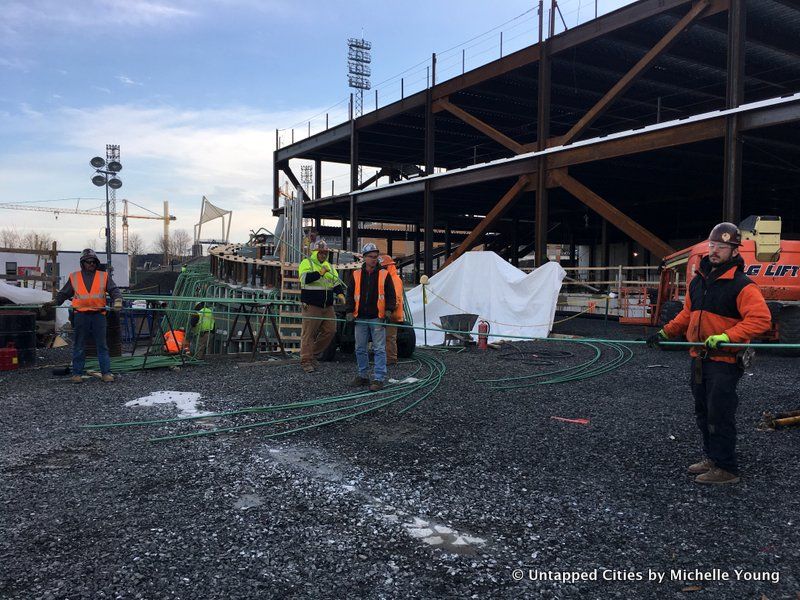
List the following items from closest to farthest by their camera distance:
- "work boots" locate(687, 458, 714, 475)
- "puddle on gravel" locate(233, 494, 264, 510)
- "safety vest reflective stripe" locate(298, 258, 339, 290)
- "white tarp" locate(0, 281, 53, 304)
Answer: "puddle on gravel" locate(233, 494, 264, 510) → "work boots" locate(687, 458, 714, 475) → "safety vest reflective stripe" locate(298, 258, 339, 290) → "white tarp" locate(0, 281, 53, 304)

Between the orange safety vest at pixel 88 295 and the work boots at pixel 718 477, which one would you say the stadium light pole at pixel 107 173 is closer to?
the orange safety vest at pixel 88 295

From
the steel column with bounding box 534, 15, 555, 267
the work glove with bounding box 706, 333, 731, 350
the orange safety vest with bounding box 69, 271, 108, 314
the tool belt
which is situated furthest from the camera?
the steel column with bounding box 534, 15, 555, 267

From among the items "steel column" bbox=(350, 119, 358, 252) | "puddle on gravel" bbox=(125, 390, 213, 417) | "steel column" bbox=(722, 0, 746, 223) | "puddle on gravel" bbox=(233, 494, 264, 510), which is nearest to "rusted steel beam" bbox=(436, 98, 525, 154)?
"steel column" bbox=(350, 119, 358, 252)

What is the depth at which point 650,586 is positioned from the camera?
3.10 m

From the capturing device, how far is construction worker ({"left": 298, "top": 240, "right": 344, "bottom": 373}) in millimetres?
9531

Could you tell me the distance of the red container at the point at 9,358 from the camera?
966cm

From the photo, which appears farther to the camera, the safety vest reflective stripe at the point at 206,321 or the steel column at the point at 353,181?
the steel column at the point at 353,181

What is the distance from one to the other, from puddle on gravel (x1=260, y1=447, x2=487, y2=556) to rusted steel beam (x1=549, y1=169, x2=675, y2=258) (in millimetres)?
12663

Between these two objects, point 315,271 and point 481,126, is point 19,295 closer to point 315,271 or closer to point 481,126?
point 315,271

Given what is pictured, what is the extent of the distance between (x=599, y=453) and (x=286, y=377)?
16.8ft

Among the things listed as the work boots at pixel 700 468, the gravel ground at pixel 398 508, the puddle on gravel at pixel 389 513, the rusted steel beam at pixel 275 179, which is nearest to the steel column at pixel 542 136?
the gravel ground at pixel 398 508

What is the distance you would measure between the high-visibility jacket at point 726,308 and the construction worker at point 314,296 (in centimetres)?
606

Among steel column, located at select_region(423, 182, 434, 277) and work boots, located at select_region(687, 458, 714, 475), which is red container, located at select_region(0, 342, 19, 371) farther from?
steel column, located at select_region(423, 182, 434, 277)

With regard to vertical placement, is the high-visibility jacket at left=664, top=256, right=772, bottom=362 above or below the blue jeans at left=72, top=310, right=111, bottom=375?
above
